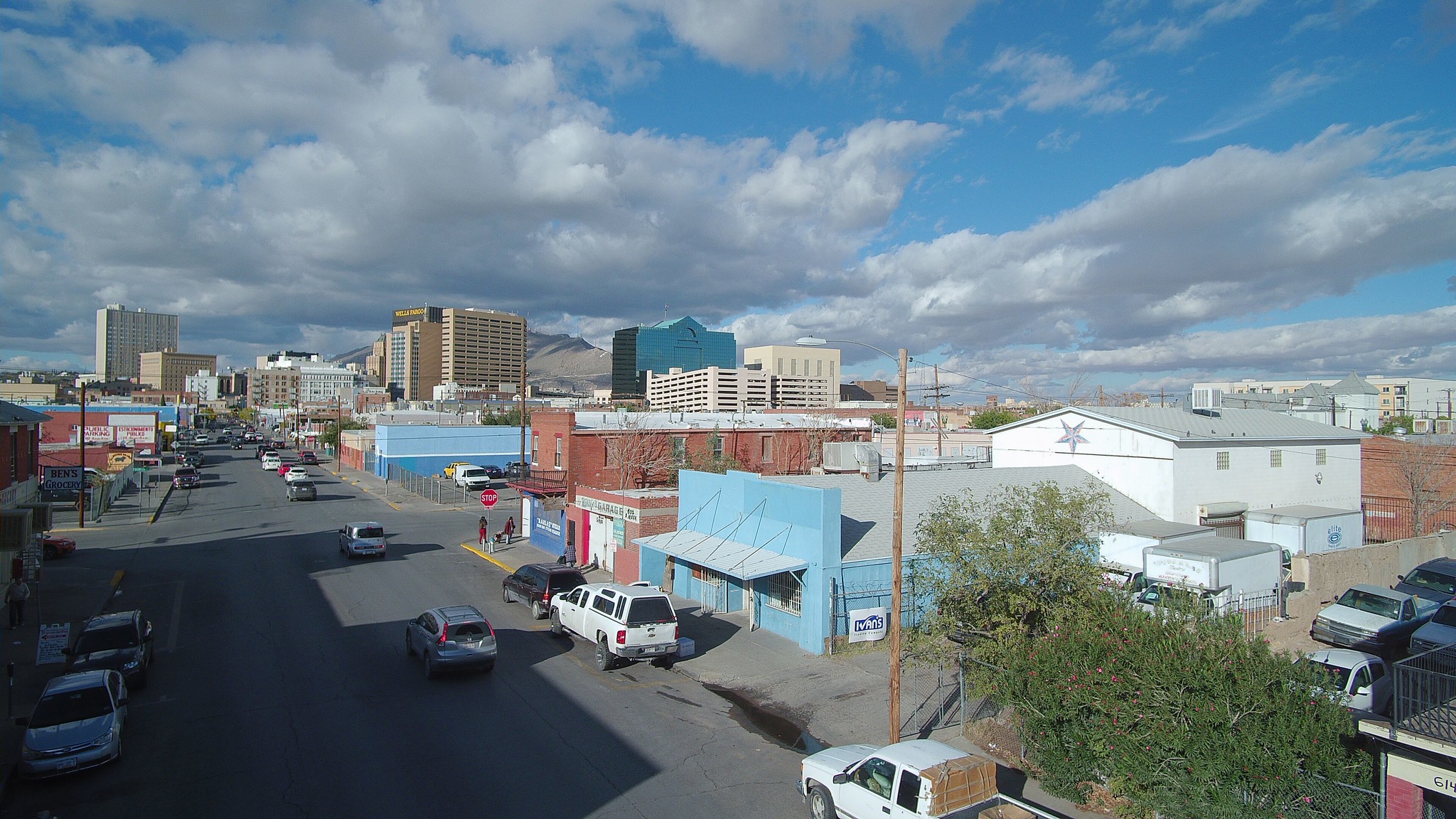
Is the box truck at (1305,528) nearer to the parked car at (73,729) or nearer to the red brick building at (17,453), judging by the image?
the parked car at (73,729)

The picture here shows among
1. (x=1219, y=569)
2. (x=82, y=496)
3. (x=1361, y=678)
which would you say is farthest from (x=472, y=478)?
(x=1361, y=678)

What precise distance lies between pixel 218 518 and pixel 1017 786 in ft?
163

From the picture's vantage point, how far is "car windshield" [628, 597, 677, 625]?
18.7 metres

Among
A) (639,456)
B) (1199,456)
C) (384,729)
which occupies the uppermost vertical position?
(1199,456)

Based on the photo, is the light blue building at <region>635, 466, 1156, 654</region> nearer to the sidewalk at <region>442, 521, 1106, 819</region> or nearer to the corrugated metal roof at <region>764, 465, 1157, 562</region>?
the corrugated metal roof at <region>764, 465, 1157, 562</region>

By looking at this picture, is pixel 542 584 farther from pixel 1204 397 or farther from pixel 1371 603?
pixel 1204 397

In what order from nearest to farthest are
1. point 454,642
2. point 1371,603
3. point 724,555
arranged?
1. point 454,642
2. point 1371,603
3. point 724,555

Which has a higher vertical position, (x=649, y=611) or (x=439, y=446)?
(x=439, y=446)

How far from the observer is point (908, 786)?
9.91m

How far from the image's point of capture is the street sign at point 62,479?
44.6 meters

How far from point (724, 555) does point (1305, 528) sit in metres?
22.5

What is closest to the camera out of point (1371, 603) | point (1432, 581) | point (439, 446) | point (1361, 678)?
point (1361, 678)

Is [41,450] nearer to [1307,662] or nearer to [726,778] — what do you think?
[726,778]

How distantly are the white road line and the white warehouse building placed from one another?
32.0 meters
